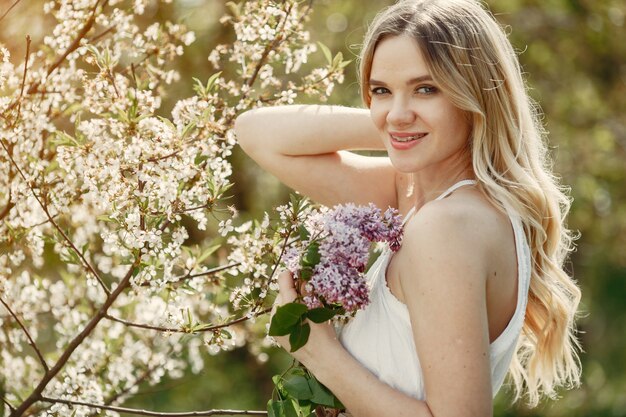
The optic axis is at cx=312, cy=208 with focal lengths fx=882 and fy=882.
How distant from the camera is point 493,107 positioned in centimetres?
207

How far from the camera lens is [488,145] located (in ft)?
6.83

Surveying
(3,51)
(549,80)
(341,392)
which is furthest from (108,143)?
(549,80)

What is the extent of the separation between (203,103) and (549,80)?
26.6 ft

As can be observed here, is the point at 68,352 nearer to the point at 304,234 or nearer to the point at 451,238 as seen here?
the point at 304,234

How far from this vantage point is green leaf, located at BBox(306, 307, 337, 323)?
183 centimetres

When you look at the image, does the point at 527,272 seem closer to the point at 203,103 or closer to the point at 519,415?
the point at 203,103

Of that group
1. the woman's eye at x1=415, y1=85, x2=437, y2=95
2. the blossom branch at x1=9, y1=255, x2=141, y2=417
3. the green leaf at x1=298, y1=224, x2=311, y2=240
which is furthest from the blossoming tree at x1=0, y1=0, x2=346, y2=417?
the woman's eye at x1=415, y1=85, x2=437, y2=95

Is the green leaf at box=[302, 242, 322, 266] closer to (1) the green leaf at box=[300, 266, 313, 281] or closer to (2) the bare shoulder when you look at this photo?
(1) the green leaf at box=[300, 266, 313, 281]

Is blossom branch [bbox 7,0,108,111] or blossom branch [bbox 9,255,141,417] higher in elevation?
blossom branch [bbox 7,0,108,111]

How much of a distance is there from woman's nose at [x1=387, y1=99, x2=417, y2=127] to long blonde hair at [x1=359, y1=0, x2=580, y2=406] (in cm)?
9

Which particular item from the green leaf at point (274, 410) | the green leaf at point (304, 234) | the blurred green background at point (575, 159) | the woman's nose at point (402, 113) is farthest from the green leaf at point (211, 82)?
the blurred green background at point (575, 159)

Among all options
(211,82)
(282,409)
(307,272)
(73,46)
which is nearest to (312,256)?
(307,272)

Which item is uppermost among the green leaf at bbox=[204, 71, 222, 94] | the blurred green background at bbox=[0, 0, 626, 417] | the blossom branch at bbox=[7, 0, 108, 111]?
the blossom branch at bbox=[7, 0, 108, 111]

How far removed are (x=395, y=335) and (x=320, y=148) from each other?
25.9 inches
